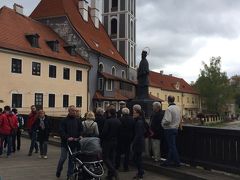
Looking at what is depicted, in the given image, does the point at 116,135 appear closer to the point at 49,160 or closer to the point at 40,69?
the point at 49,160

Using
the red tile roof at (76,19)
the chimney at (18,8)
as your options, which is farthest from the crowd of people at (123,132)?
the red tile roof at (76,19)

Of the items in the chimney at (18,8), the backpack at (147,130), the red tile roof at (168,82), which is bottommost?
the backpack at (147,130)

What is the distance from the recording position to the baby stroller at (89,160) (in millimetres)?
8266

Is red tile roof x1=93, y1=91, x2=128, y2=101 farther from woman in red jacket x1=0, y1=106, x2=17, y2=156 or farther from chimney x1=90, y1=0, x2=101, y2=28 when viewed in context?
woman in red jacket x1=0, y1=106, x2=17, y2=156

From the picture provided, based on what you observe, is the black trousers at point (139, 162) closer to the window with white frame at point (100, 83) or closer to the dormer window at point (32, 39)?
the dormer window at point (32, 39)

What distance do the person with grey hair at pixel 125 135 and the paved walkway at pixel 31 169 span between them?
0.51 m

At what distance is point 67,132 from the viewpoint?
9281 mm

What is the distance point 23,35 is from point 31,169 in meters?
26.7

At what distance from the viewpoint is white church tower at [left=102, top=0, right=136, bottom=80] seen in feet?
182

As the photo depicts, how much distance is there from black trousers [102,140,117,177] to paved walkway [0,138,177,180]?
515 mm

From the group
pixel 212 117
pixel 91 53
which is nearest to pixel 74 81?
pixel 91 53

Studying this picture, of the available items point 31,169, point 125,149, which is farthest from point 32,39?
point 125,149

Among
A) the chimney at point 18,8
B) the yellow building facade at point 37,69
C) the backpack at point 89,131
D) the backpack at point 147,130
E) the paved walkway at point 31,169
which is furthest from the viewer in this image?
the chimney at point 18,8

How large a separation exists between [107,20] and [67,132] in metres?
49.2
